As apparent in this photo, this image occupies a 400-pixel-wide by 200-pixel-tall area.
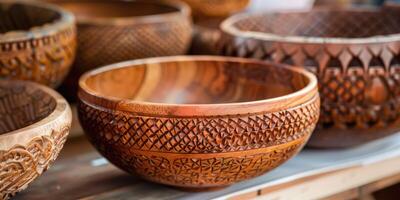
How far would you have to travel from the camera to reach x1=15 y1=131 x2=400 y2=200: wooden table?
2.08 ft

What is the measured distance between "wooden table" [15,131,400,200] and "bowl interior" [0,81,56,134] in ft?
0.24

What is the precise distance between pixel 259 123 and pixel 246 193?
11 cm

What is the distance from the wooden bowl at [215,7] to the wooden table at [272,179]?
1.28 ft

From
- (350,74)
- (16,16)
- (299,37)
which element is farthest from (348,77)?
(16,16)

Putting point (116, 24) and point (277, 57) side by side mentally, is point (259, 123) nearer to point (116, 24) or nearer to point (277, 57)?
point (277, 57)

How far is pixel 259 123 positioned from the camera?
0.55m

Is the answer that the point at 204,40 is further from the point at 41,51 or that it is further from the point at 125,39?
the point at 41,51

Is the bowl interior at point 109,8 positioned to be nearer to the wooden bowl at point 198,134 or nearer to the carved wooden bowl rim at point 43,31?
the carved wooden bowl rim at point 43,31

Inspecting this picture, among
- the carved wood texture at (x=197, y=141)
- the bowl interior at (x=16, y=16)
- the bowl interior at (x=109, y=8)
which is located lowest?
the bowl interior at (x=109, y=8)

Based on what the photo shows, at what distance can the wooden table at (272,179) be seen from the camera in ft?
2.08

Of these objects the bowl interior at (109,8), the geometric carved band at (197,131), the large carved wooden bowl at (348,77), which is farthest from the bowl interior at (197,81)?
the bowl interior at (109,8)

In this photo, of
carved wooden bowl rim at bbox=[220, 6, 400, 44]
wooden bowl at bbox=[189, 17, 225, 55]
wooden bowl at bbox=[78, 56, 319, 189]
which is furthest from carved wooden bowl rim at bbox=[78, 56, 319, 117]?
wooden bowl at bbox=[189, 17, 225, 55]

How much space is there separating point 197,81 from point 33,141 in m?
0.34

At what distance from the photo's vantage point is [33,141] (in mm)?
492
